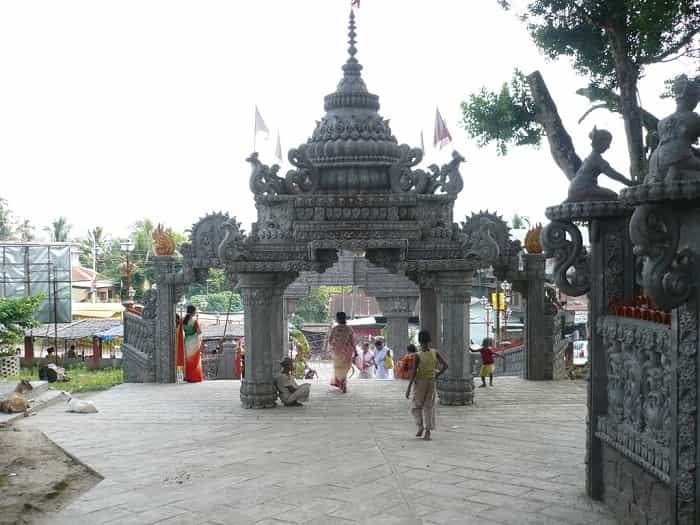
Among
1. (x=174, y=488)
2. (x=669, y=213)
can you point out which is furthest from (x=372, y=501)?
(x=669, y=213)

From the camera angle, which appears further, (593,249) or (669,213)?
(593,249)

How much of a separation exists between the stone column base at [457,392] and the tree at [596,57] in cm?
613

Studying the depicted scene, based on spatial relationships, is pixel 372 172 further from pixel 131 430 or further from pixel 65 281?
pixel 65 281

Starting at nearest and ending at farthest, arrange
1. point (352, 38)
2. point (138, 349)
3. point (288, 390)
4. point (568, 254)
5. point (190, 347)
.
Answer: point (568, 254) < point (288, 390) < point (352, 38) < point (190, 347) < point (138, 349)

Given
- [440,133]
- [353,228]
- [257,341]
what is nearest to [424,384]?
[353,228]

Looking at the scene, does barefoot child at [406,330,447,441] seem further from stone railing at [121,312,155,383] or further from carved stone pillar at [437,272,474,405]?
stone railing at [121,312,155,383]

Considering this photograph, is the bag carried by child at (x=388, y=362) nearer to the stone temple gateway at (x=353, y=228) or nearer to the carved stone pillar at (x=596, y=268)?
the stone temple gateway at (x=353, y=228)

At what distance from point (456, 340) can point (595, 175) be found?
217 inches

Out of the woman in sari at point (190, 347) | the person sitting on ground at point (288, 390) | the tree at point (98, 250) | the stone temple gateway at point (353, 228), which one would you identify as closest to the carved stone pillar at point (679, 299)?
the stone temple gateway at point (353, 228)

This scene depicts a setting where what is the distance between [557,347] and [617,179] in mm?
8739

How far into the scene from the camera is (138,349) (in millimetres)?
14719

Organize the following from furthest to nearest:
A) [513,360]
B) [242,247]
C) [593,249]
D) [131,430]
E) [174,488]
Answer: [513,360]
[242,247]
[131,430]
[174,488]
[593,249]

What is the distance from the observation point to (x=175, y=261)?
13.7m

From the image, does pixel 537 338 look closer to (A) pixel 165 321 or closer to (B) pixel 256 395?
(B) pixel 256 395
